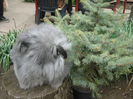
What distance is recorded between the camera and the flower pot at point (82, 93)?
2.20 meters

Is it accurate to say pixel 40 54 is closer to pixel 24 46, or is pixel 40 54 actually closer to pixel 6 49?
pixel 24 46

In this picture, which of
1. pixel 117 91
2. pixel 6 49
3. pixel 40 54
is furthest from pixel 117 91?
pixel 6 49

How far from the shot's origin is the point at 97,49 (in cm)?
151

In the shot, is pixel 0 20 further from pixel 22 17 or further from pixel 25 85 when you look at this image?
pixel 25 85

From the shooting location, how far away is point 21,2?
7.12 metres

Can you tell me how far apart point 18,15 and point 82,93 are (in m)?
4.40

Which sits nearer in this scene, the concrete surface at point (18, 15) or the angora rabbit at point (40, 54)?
the angora rabbit at point (40, 54)

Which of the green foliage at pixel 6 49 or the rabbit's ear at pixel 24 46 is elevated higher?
the rabbit's ear at pixel 24 46

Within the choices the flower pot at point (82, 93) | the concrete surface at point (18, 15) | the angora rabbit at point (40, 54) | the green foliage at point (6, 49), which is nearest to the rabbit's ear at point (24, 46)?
the angora rabbit at point (40, 54)

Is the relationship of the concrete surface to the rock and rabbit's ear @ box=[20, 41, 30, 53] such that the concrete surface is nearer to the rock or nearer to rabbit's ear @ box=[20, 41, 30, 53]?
the rock

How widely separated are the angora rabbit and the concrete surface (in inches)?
121

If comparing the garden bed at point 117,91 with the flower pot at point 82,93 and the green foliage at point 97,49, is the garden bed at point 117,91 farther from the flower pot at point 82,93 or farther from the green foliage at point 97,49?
the green foliage at point 97,49

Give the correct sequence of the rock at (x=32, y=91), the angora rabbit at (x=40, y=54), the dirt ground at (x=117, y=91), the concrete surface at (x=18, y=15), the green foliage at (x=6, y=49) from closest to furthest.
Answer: the angora rabbit at (x=40, y=54)
the rock at (x=32, y=91)
the dirt ground at (x=117, y=91)
the green foliage at (x=6, y=49)
the concrete surface at (x=18, y=15)

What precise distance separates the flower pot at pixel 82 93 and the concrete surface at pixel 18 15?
3002 mm
